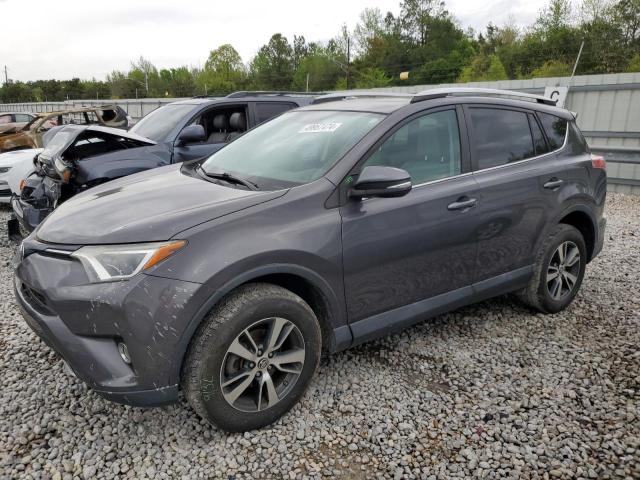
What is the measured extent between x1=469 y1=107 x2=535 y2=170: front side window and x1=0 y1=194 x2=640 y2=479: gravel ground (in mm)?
1317

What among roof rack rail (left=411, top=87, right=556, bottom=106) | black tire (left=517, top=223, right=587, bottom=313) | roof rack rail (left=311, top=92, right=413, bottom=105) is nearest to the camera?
roof rack rail (left=411, top=87, right=556, bottom=106)

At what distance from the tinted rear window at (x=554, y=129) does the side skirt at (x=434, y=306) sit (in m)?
1.01

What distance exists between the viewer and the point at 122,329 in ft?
7.13

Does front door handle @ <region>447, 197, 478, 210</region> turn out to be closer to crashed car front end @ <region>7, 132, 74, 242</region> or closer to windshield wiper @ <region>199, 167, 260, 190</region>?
windshield wiper @ <region>199, 167, 260, 190</region>

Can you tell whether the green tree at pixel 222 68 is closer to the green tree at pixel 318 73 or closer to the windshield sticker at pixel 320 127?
the green tree at pixel 318 73

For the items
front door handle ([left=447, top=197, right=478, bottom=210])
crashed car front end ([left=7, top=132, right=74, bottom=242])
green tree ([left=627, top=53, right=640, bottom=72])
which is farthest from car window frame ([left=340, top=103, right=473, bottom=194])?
green tree ([left=627, top=53, right=640, bottom=72])

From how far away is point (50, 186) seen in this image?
16.1 ft

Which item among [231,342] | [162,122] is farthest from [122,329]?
[162,122]

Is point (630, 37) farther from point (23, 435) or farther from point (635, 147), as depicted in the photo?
point (23, 435)

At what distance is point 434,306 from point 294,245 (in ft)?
3.84

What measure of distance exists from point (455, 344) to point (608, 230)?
4679 mm

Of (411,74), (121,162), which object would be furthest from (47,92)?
(121,162)

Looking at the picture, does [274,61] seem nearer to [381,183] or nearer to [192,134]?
[192,134]

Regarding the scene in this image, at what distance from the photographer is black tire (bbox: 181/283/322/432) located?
7.54ft
